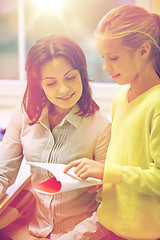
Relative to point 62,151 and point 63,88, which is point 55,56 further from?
point 62,151

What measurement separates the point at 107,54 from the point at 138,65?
0.05 meters

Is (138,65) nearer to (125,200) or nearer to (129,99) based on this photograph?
(129,99)

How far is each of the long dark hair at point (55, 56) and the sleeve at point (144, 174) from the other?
15cm

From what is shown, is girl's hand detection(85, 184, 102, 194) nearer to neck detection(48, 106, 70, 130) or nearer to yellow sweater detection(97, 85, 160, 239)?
yellow sweater detection(97, 85, 160, 239)

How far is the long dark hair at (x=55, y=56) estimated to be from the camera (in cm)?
51

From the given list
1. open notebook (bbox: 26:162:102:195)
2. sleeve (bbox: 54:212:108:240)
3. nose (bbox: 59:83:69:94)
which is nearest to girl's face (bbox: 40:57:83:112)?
nose (bbox: 59:83:69:94)

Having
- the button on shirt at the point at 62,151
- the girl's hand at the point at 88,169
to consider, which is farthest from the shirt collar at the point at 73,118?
the girl's hand at the point at 88,169

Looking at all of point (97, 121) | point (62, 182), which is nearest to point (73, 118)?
point (97, 121)

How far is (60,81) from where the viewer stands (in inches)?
19.9

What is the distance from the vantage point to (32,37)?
2.04ft

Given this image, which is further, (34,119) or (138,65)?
(34,119)

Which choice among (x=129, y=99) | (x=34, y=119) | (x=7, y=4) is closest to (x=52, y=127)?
(x=34, y=119)

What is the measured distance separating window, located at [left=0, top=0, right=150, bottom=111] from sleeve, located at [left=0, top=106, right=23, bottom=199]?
100 millimetres

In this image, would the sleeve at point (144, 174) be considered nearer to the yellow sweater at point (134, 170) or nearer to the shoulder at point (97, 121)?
the yellow sweater at point (134, 170)
